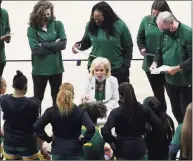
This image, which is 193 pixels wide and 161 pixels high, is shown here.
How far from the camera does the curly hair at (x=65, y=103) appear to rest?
17.6 feet

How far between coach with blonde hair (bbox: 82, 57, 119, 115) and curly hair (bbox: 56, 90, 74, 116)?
3.89 ft

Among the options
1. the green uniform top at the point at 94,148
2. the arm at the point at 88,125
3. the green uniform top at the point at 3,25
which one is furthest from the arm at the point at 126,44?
the arm at the point at 88,125

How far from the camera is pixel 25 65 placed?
403 inches

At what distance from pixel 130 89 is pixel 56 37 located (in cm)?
210

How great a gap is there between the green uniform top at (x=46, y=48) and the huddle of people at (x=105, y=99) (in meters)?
0.01

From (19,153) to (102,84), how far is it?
1431 millimetres

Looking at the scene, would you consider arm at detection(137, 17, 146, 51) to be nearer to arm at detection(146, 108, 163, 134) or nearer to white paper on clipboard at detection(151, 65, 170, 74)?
white paper on clipboard at detection(151, 65, 170, 74)

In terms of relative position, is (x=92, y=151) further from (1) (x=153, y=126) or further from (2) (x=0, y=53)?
(2) (x=0, y=53)

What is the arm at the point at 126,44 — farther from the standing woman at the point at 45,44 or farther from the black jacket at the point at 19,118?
the black jacket at the point at 19,118

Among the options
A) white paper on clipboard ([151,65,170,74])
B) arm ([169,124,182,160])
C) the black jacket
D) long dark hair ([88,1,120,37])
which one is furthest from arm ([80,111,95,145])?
long dark hair ([88,1,120,37])

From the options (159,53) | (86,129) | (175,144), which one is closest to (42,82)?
(159,53)

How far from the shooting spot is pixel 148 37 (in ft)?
23.8

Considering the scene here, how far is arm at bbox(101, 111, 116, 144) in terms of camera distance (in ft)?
17.6

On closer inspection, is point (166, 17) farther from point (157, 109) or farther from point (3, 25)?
point (3, 25)
